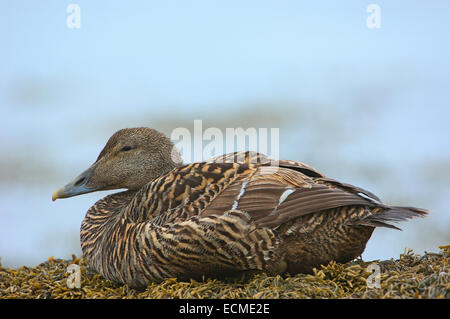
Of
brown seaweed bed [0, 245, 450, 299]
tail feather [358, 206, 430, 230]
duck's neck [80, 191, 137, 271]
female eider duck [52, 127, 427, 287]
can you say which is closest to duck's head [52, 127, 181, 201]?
duck's neck [80, 191, 137, 271]

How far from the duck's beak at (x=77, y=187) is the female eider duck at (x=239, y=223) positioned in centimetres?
63

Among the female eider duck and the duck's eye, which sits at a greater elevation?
the duck's eye

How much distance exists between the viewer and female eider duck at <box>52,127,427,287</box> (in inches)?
128

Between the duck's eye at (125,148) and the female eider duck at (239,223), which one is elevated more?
the duck's eye at (125,148)

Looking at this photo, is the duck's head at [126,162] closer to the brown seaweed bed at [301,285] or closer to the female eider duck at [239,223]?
the female eider duck at [239,223]

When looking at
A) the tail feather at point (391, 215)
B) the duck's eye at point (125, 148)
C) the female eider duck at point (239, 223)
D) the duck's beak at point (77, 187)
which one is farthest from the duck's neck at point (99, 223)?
the tail feather at point (391, 215)

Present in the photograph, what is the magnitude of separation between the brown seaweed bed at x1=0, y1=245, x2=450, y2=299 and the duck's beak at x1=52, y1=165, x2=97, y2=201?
0.61 metres

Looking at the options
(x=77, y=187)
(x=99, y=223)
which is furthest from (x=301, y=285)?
(x=77, y=187)

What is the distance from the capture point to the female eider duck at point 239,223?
324 centimetres

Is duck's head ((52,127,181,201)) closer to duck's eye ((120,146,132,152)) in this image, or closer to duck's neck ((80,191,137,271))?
duck's eye ((120,146,132,152))
